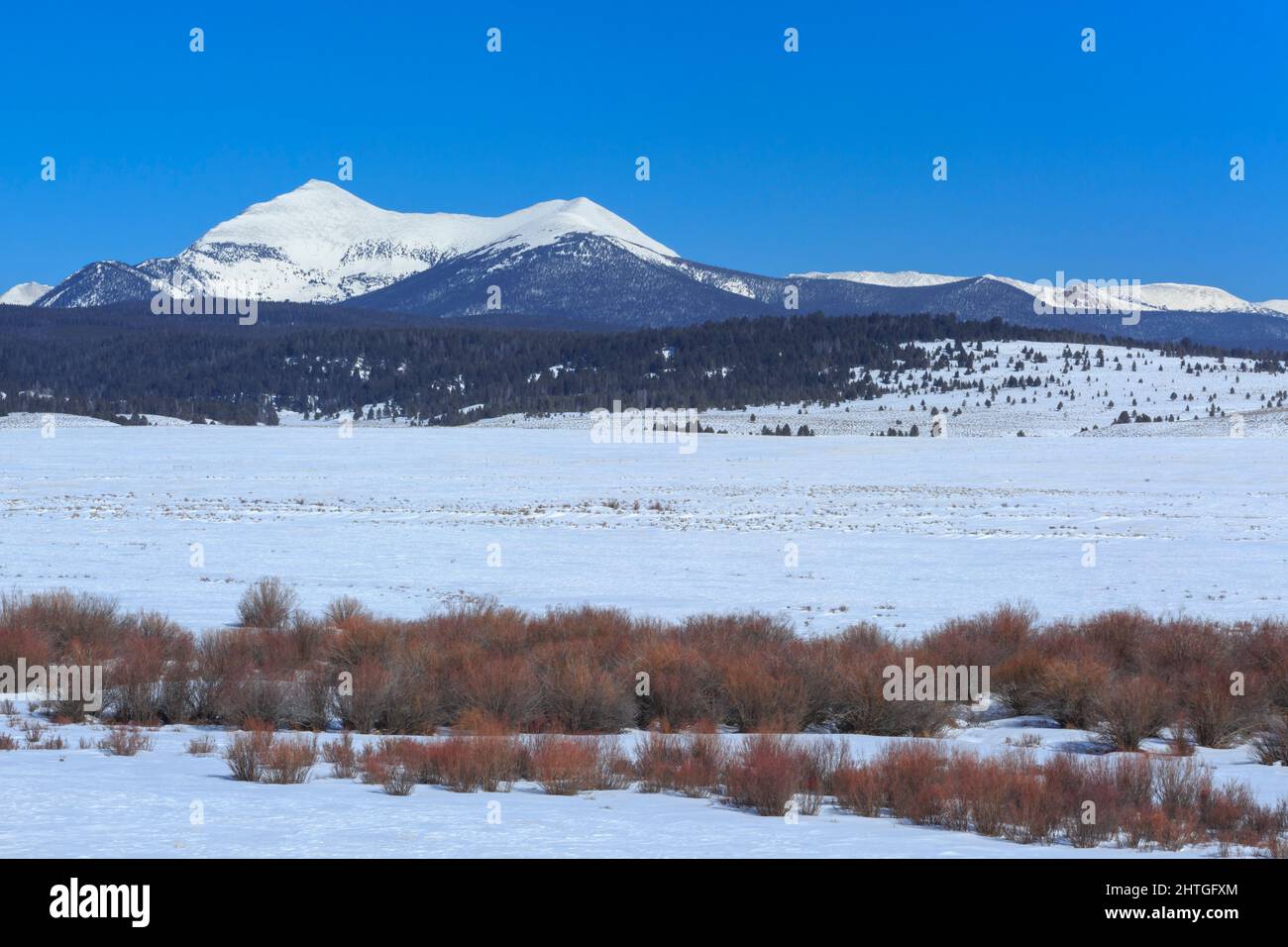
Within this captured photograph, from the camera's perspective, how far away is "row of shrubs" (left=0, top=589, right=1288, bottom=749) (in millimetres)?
12023

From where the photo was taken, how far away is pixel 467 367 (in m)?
172

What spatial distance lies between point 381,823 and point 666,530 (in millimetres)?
23122

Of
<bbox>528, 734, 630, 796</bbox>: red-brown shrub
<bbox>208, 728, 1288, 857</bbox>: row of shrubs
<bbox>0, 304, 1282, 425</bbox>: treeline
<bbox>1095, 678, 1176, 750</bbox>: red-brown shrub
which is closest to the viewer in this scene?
<bbox>208, 728, 1288, 857</bbox>: row of shrubs

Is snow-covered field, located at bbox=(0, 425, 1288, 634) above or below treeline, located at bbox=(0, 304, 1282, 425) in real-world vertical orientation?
below

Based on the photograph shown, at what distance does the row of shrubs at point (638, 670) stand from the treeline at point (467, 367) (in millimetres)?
93004

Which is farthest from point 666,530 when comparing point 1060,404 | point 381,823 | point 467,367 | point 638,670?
point 467,367

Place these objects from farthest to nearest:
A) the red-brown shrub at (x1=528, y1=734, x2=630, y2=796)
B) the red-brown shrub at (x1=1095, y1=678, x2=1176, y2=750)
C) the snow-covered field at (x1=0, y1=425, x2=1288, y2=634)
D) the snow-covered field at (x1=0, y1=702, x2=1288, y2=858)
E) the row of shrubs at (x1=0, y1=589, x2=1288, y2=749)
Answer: the snow-covered field at (x1=0, y1=425, x2=1288, y2=634)
the row of shrubs at (x1=0, y1=589, x2=1288, y2=749)
the red-brown shrub at (x1=1095, y1=678, x2=1176, y2=750)
the red-brown shrub at (x1=528, y1=734, x2=630, y2=796)
the snow-covered field at (x1=0, y1=702, x2=1288, y2=858)

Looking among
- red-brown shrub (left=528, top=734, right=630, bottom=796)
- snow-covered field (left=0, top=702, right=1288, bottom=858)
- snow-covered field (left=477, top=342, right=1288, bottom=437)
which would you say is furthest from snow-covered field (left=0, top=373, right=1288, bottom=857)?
snow-covered field (left=477, top=342, right=1288, bottom=437)

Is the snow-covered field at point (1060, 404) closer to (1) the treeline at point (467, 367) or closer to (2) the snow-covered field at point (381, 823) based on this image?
(1) the treeline at point (467, 367)

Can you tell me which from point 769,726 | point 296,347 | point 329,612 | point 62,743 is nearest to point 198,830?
point 62,743

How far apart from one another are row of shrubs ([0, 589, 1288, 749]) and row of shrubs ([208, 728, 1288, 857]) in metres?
1.81

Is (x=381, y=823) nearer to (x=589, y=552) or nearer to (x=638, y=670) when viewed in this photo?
(x=638, y=670)

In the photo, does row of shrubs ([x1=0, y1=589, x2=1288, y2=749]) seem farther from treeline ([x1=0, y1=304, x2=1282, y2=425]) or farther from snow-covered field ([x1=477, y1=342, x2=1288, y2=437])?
treeline ([x1=0, y1=304, x2=1282, y2=425])

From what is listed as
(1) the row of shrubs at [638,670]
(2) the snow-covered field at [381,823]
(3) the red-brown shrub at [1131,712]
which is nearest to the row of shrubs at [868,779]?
(2) the snow-covered field at [381,823]
